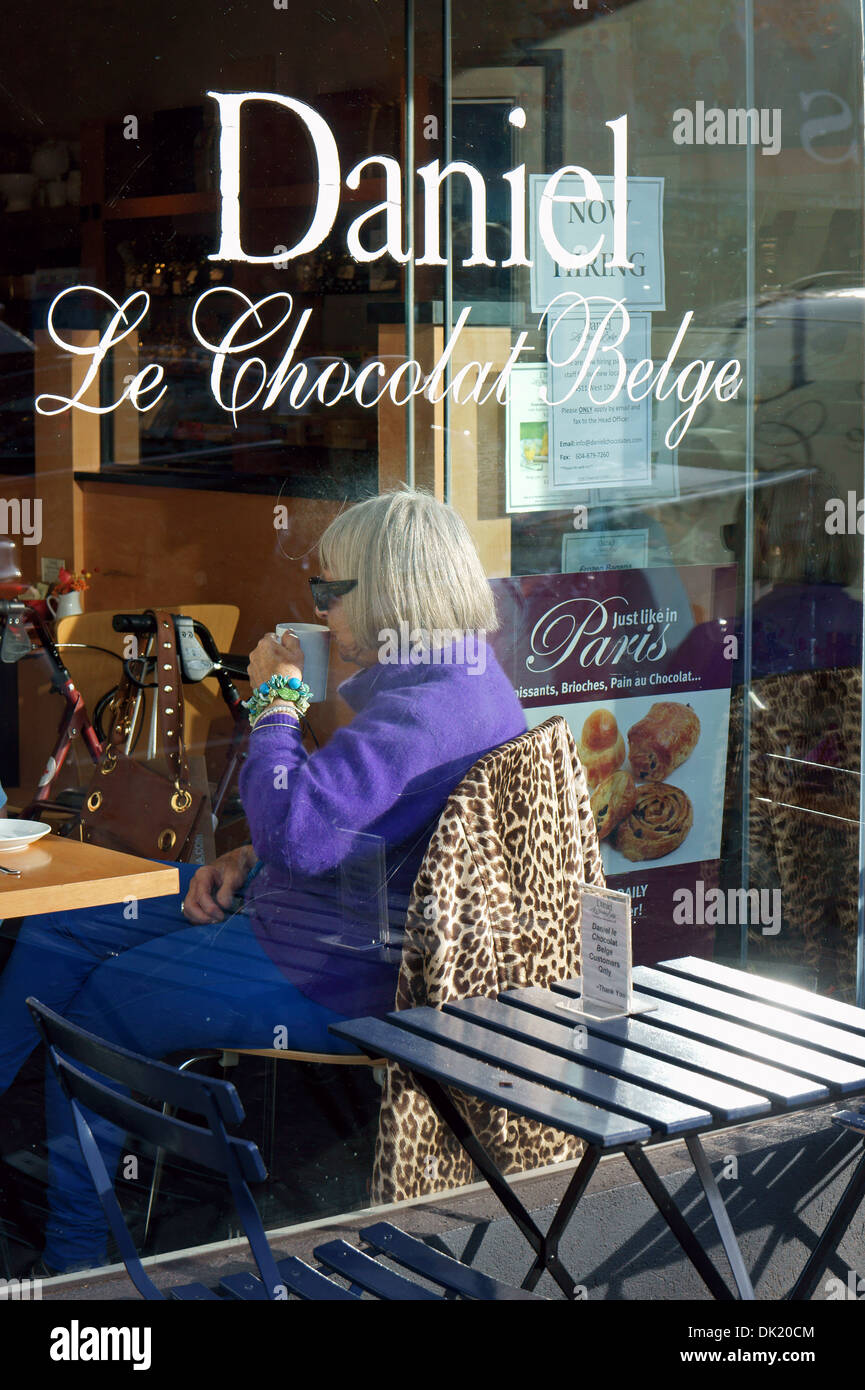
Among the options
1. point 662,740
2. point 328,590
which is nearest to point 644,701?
point 662,740

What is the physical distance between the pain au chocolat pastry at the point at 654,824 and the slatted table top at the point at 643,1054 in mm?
993

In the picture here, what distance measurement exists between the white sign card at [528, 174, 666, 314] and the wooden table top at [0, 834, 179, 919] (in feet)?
4.76

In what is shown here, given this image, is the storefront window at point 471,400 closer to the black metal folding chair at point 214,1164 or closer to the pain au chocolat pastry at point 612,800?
the pain au chocolat pastry at point 612,800

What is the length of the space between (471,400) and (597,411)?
13.8 inches

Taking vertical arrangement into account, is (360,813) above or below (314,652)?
below

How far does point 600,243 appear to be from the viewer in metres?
3.56

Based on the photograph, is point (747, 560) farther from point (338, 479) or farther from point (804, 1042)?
point (804, 1042)

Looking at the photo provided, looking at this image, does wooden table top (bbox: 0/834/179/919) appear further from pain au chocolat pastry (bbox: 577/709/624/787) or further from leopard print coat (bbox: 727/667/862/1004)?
leopard print coat (bbox: 727/667/862/1004)

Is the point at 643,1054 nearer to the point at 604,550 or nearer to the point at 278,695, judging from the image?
the point at 278,695

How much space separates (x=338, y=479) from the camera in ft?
10.4

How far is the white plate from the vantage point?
282cm

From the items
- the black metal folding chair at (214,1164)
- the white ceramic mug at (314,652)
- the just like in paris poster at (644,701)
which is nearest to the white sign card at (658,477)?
the just like in paris poster at (644,701)

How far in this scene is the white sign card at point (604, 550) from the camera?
361cm
